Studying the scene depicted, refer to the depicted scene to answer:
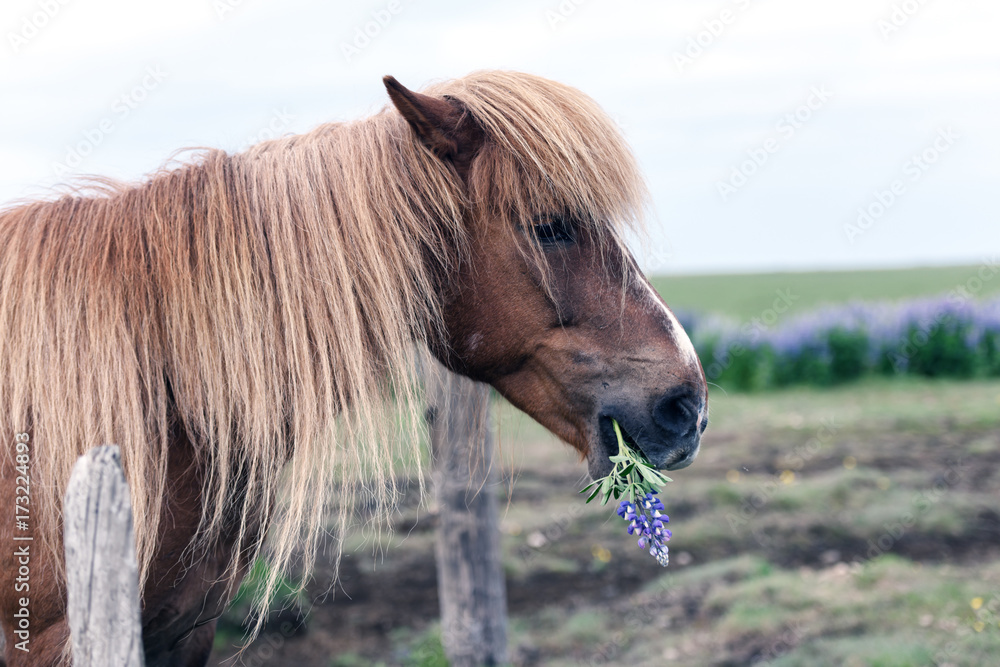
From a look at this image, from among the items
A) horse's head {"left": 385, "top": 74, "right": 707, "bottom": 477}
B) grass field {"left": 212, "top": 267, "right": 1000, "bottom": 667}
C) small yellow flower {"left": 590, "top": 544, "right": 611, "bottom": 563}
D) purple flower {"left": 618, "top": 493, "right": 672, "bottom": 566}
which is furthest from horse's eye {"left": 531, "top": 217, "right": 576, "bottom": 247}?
small yellow flower {"left": 590, "top": 544, "right": 611, "bottom": 563}

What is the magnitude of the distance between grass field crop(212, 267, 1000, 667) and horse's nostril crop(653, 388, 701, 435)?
85 cm

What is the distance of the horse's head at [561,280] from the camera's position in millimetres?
2049

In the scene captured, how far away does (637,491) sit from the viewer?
6.63 ft

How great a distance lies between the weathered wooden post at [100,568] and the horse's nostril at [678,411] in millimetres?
1349

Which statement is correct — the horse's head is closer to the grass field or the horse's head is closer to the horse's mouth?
the horse's mouth

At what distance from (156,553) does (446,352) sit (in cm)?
98

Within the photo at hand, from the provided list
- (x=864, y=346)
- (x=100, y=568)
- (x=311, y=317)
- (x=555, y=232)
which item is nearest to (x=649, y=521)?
(x=555, y=232)

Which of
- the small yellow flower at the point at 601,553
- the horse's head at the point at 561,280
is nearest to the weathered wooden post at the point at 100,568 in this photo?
the horse's head at the point at 561,280

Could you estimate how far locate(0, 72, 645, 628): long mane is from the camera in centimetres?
192

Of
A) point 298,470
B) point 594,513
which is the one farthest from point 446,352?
point 594,513

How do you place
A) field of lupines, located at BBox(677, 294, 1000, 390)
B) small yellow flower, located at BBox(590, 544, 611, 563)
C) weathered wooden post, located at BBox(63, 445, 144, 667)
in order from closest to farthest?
weathered wooden post, located at BBox(63, 445, 144, 667) → small yellow flower, located at BBox(590, 544, 611, 563) → field of lupines, located at BBox(677, 294, 1000, 390)

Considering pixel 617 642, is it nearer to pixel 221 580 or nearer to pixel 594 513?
pixel 594 513

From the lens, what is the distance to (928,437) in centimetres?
892

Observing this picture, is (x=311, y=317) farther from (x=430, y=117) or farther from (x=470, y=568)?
(x=470, y=568)
